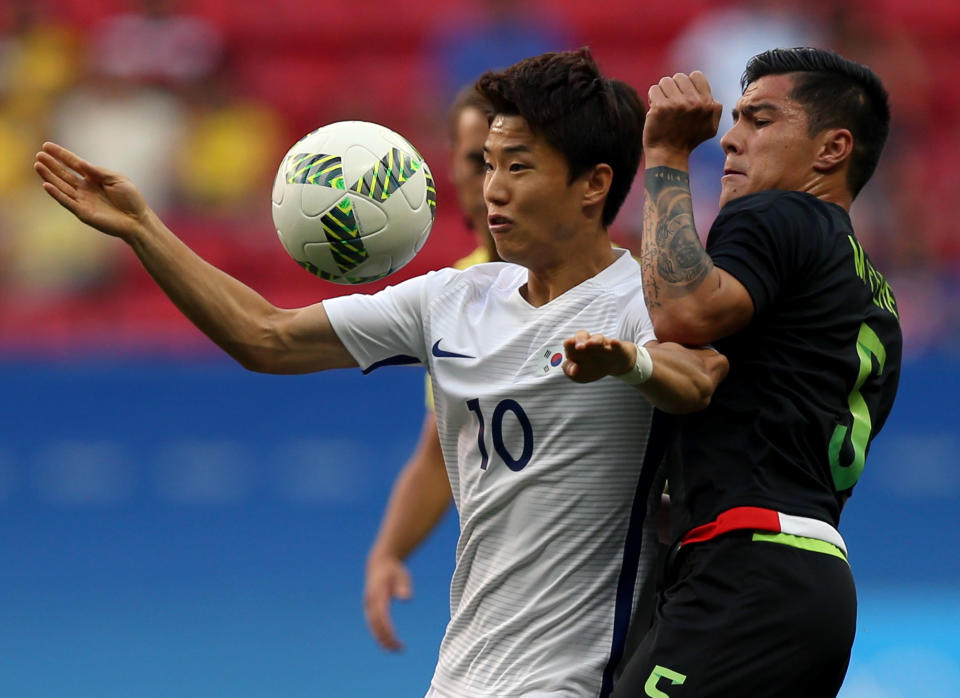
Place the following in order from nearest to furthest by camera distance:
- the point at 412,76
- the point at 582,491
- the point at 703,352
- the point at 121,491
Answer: the point at 703,352
the point at 582,491
the point at 121,491
the point at 412,76

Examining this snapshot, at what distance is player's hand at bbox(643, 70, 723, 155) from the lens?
3086 millimetres

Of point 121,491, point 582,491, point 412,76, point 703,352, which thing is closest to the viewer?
point 703,352

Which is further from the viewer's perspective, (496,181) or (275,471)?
(275,471)

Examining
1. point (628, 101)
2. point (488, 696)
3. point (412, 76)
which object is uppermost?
point (412, 76)

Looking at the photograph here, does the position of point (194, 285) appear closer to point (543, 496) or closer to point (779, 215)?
point (543, 496)

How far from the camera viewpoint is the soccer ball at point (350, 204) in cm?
342

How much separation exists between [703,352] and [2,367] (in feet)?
20.2

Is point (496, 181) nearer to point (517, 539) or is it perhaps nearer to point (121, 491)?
point (517, 539)

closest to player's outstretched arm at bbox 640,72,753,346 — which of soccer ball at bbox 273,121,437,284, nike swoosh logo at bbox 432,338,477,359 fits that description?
nike swoosh logo at bbox 432,338,477,359

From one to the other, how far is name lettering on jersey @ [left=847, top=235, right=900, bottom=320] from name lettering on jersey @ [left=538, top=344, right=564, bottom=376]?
0.69 m

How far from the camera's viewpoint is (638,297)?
326 centimetres

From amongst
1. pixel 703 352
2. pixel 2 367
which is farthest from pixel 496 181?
pixel 2 367

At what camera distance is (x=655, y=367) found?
9.37ft

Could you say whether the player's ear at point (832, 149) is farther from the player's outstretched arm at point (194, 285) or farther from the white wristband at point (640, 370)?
the player's outstretched arm at point (194, 285)
